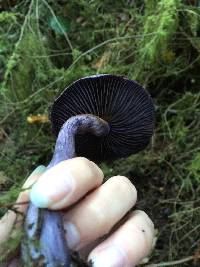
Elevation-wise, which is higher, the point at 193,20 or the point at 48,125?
the point at 193,20

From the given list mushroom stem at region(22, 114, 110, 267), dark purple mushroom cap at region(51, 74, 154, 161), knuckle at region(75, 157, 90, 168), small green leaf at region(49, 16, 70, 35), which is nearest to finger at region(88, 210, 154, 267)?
mushroom stem at region(22, 114, 110, 267)

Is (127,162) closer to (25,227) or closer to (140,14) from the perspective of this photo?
(140,14)

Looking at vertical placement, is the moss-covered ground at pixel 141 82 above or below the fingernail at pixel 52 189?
below

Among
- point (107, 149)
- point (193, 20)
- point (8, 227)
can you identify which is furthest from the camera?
point (193, 20)

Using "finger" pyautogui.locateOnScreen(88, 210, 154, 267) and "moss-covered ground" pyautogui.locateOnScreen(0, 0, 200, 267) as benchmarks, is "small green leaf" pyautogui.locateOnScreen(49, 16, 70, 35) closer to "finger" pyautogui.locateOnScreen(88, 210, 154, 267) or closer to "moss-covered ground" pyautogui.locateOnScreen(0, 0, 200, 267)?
"moss-covered ground" pyautogui.locateOnScreen(0, 0, 200, 267)

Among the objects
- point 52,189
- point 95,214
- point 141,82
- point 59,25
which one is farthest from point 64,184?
point 59,25

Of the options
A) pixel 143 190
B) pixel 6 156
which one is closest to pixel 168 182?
pixel 143 190

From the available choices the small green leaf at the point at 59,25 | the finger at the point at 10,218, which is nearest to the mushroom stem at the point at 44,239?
the finger at the point at 10,218

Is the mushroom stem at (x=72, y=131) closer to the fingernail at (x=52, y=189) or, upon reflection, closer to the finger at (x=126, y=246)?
the fingernail at (x=52, y=189)
